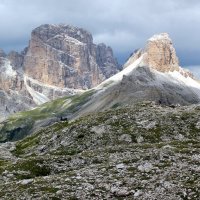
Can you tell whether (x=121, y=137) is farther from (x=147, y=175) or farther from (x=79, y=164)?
(x=147, y=175)

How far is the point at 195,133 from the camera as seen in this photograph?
69812 millimetres

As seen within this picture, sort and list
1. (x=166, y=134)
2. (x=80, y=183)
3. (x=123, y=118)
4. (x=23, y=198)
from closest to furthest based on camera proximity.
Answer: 1. (x=23, y=198)
2. (x=80, y=183)
3. (x=166, y=134)
4. (x=123, y=118)

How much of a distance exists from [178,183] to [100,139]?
36.2 meters

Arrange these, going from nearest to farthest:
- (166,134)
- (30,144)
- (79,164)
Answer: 1. (79,164)
2. (166,134)
3. (30,144)

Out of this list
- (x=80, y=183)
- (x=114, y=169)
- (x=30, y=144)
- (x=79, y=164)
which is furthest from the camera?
(x=30, y=144)

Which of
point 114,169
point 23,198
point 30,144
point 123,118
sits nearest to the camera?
point 23,198

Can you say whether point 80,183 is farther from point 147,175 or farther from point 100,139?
point 100,139

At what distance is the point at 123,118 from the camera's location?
76562 millimetres

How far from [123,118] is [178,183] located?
41.9 metres

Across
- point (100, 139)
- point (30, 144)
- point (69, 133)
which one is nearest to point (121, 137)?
point (100, 139)

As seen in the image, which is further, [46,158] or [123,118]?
[123,118]

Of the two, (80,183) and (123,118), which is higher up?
(123,118)

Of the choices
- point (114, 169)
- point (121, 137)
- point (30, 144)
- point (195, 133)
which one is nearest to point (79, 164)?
point (114, 169)

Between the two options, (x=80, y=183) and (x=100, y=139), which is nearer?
(x=80, y=183)
